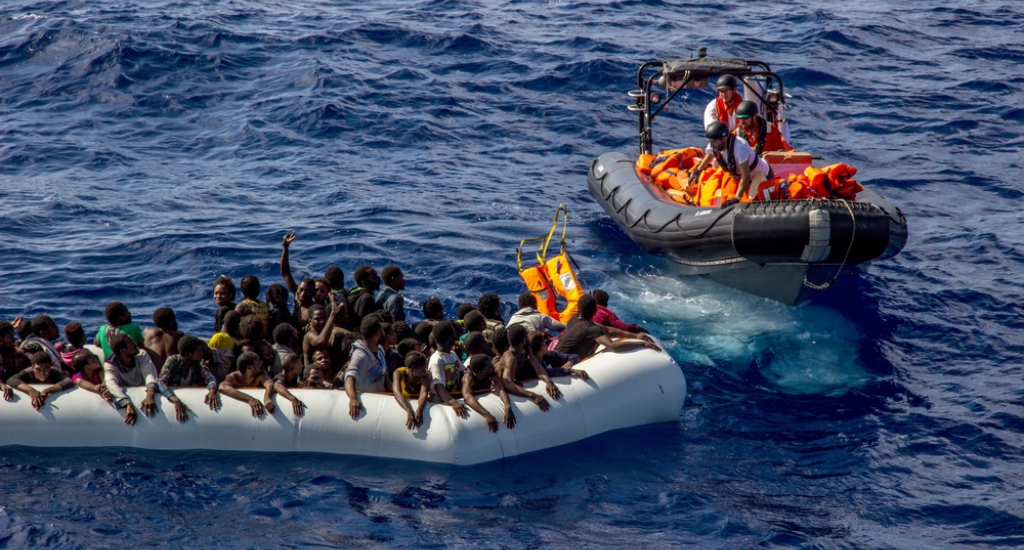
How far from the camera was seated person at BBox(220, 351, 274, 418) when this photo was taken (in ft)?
28.7

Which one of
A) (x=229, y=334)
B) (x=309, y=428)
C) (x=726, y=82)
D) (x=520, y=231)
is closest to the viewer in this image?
(x=309, y=428)

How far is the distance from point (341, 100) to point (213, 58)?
11.3ft

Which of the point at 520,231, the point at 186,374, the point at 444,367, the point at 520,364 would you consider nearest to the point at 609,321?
the point at 520,364

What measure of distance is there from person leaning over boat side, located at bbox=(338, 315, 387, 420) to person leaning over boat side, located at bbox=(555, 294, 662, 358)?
1839 mm

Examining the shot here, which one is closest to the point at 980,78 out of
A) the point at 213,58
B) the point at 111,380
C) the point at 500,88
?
the point at 500,88

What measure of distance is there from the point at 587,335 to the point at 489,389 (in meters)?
1.25

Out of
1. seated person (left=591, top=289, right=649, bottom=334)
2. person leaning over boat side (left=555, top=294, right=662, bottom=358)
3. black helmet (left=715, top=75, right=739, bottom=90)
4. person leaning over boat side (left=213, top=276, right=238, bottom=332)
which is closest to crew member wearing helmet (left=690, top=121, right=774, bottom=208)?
black helmet (left=715, top=75, right=739, bottom=90)

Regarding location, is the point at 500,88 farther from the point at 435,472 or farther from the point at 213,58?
the point at 435,472

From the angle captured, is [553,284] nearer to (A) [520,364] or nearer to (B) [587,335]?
(B) [587,335]

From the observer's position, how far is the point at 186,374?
8.98 metres

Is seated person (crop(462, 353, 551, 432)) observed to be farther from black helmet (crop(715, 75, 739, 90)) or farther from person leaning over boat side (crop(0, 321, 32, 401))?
black helmet (crop(715, 75, 739, 90))

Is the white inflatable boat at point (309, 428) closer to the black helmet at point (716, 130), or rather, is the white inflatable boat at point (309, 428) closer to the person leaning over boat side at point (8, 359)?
the person leaning over boat side at point (8, 359)

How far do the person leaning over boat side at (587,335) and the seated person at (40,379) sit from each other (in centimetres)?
457

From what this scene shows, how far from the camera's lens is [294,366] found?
8.91 metres
